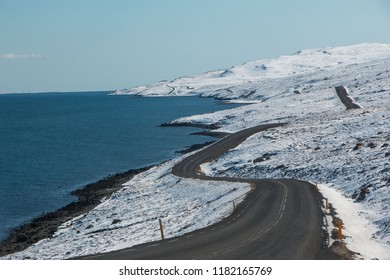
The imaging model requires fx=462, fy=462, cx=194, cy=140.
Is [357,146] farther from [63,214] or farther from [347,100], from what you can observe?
[347,100]

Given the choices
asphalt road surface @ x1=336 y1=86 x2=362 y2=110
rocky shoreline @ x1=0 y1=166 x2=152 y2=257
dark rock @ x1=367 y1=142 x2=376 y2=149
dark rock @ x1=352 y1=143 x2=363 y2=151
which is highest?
asphalt road surface @ x1=336 y1=86 x2=362 y2=110

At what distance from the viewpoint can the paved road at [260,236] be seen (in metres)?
20.7

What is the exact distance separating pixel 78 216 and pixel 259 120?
6510cm

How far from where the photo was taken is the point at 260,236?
77.5 feet

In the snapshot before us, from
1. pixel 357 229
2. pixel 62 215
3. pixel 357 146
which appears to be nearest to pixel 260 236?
pixel 357 229

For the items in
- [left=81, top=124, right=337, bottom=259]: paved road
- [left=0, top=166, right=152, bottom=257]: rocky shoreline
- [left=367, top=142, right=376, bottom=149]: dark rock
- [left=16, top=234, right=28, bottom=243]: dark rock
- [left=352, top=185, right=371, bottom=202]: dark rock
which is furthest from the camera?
[left=367, top=142, right=376, bottom=149]: dark rock

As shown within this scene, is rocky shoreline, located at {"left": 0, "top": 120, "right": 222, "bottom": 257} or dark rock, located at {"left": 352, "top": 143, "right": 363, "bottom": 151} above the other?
dark rock, located at {"left": 352, "top": 143, "right": 363, "bottom": 151}

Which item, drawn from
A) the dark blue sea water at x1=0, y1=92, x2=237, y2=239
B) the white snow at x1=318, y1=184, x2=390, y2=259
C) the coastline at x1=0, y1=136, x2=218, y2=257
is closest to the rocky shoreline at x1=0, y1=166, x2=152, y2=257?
the coastline at x1=0, y1=136, x2=218, y2=257

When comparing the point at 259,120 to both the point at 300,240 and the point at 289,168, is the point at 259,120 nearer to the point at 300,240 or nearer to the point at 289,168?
→ the point at 289,168

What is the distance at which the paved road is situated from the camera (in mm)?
20719

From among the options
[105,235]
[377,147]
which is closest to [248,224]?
[105,235]

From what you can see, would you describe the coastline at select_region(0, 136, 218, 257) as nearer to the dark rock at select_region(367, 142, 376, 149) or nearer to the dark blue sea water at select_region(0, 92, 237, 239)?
the dark blue sea water at select_region(0, 92, 237, 239)

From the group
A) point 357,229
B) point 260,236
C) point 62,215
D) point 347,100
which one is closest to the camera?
point 260,236

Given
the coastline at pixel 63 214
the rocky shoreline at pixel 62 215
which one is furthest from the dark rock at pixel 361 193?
the rocky shoreline at pixel 62 215
